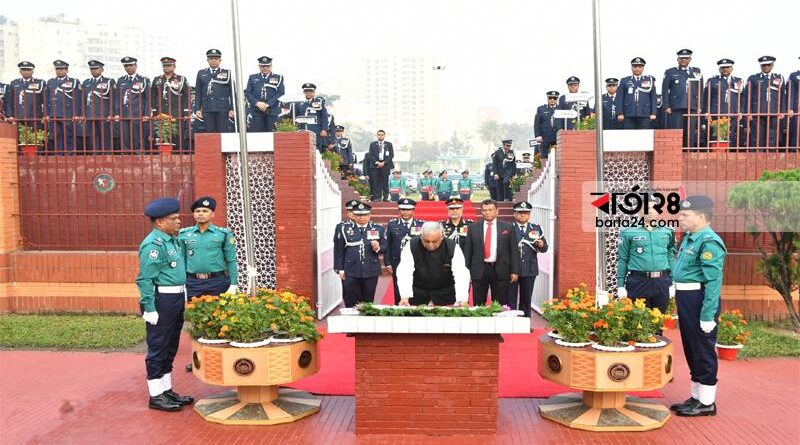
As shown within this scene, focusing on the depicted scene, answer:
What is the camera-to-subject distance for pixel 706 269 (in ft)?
19.2

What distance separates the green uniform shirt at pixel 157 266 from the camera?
19.8 ft

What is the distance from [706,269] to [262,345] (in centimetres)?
364

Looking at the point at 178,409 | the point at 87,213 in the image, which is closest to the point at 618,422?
the point at 178,409

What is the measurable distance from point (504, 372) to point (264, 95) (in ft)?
21.0

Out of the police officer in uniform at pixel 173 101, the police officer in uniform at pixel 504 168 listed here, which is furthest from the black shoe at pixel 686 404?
the police officer in uniform at pixel 504 168

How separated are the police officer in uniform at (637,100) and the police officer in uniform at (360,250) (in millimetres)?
4684

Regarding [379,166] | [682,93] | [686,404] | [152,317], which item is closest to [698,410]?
[686,404]

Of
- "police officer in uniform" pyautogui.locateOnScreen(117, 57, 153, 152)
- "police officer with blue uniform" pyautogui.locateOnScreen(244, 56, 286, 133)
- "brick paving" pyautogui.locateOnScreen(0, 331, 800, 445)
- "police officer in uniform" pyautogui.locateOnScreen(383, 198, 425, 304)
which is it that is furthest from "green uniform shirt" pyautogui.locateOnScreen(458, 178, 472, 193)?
"brick paving" pyautogui.locateOnScreen(0, 331, 800, 445)

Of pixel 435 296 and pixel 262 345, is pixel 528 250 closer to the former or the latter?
pixel 435 296

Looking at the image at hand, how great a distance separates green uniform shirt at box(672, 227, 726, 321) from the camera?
19.1 ft

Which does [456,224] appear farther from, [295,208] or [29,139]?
[29,139]

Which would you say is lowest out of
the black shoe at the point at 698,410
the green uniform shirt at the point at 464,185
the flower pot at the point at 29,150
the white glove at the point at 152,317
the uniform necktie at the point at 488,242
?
the black shoe at the point at 698,410

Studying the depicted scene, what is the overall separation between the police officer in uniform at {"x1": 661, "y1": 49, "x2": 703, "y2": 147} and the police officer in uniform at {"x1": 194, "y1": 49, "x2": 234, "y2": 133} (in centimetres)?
663

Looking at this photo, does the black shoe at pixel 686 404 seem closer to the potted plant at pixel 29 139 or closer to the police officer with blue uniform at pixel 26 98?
the potted plant at pixel 29 139
